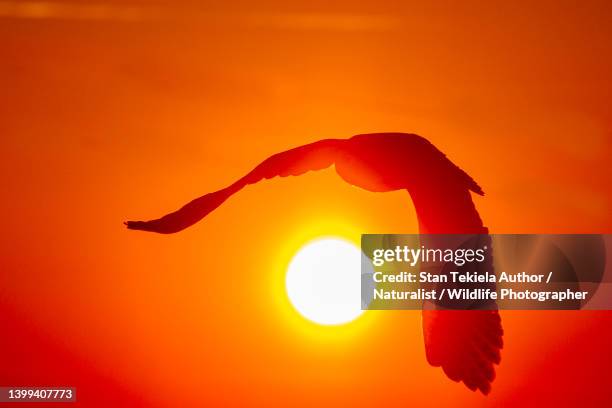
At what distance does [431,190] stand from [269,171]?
345 mm

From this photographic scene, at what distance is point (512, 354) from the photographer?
5.16 ft

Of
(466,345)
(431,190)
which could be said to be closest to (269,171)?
(431,190)

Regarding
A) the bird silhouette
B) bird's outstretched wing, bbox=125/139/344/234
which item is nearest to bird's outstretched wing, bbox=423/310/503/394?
the bird silhouette

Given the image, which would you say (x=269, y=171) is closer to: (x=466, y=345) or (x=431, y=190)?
(x=431, y=190)

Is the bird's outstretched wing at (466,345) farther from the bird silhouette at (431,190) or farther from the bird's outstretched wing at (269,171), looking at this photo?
the bird's outstretched wing at (269,171)

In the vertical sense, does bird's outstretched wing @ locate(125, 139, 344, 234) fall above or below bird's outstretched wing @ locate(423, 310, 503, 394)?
above

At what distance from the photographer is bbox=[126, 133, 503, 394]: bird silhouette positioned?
1.23 m

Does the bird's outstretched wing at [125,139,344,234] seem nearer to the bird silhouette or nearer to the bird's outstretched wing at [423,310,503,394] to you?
the bird silhouette

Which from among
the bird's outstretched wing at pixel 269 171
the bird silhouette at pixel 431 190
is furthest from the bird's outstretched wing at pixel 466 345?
the bird's outstretched wing at pixel 269 171

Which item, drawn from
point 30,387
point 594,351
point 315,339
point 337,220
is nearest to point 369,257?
point 337,220

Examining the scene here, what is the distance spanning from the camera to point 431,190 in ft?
4.24

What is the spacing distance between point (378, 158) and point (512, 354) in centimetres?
65

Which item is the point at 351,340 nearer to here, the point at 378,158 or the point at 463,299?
the point at 463,299

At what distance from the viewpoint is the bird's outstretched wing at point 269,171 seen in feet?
4.40
